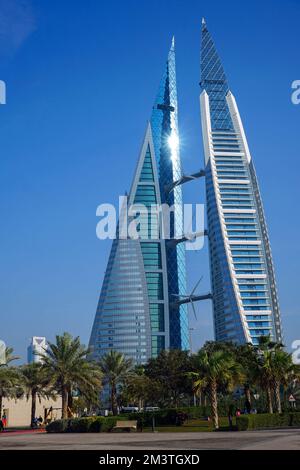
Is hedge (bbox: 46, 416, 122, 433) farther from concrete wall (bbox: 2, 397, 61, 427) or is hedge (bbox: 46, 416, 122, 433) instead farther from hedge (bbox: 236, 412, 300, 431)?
concrete wall (bbox: 2, 397, 61, 427)

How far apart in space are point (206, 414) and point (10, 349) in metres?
25.8

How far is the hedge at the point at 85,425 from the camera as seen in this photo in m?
47.6

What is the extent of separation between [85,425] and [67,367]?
521 inches

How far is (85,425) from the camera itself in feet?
157

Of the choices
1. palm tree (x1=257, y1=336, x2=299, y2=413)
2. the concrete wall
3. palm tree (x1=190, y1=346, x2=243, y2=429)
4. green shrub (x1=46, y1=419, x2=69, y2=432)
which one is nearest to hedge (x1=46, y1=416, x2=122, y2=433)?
green shrub (x1=46, y1=419, x2=69, y2=432)

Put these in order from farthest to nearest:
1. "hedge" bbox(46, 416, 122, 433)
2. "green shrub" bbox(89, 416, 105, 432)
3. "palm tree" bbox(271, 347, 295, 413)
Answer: "palm tree" bbox(271, 347, 295, 413)
"hedge" bbox(46, 416, 122, 433)
"green shrub" bbox(89, 416, 105, 432)

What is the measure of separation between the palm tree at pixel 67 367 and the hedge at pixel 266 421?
22.5 metres

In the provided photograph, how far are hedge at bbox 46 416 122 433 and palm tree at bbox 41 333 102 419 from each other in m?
9.94

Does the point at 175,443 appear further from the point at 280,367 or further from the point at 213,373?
the point at 280,367

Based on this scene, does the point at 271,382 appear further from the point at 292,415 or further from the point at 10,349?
the point at 10,349

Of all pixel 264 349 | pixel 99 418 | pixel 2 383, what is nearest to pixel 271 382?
pixel 264 349

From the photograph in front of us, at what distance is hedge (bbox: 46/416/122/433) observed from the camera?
4759 cm

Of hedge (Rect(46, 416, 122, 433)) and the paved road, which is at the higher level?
hedge (Rect(46, 416, 122, 433))
